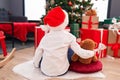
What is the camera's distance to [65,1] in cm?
309

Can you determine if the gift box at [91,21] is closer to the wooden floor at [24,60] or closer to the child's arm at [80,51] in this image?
the wooden floor at [24,60]

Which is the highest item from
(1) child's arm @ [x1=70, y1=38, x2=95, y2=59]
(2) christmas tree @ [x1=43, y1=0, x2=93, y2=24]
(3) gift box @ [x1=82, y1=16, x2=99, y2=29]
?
(2) christmas tree @ [x1=43, y1=0, x2=93, y2=24]

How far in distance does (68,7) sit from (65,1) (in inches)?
4.7

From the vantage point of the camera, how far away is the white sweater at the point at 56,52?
198 centimetres

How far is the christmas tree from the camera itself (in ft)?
10.2

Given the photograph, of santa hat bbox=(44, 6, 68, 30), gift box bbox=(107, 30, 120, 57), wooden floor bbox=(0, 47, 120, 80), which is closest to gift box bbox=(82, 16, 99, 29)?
gift box bbox=(107, 30, 120, 57)

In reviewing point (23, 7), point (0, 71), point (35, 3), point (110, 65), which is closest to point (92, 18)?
point (110, 65)

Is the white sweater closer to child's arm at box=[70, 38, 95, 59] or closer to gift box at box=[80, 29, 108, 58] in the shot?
child's arm at box=[70, 38, 95, 59]

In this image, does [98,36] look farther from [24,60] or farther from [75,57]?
[24,60]

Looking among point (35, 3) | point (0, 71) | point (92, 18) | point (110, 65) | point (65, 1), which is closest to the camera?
point (0, 71)

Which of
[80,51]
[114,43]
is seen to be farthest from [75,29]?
[80,51]

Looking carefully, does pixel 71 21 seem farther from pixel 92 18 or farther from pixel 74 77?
pixel 74 77

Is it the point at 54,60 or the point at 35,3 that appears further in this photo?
the point at 35,3

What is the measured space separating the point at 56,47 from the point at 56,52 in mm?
57
